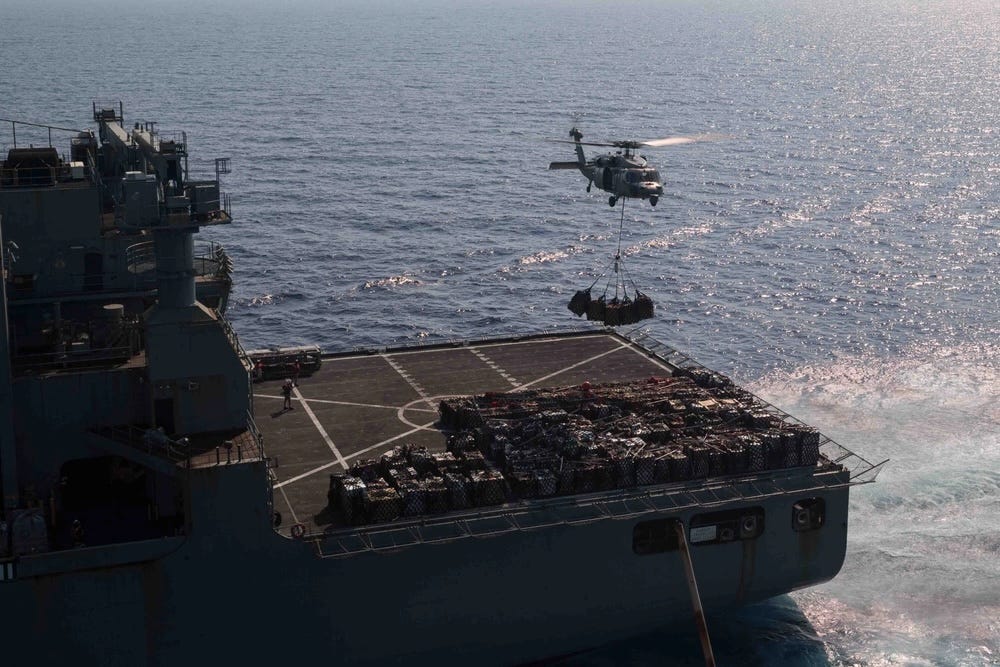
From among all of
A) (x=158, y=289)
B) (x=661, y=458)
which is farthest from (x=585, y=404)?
(x=158, y=289)

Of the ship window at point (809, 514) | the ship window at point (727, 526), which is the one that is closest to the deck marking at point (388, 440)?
the ship window at point (727, 526)

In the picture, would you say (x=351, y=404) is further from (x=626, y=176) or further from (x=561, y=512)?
(x=626, y=176)

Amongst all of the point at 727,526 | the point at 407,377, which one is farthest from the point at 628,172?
the point at 727,526

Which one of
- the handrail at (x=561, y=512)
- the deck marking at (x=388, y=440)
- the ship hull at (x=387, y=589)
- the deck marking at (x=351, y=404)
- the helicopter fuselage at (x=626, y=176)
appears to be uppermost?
the helicopter fuselage at (x=626, y=176)

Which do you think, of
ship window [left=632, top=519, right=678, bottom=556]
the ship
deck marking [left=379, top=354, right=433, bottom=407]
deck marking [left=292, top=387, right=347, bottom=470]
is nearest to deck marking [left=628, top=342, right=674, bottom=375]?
the ship

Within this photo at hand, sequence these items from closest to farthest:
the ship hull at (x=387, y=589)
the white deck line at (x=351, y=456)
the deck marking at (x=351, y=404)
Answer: the ship hull at (x=387, y=589) < the white deck line at (x=351, y=456) < the deck marking at (x=351, y=404)

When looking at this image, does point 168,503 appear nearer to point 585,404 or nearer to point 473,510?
point 473,510

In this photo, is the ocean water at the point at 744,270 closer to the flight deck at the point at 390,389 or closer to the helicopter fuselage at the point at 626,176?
the flight deck at the point at 390,389
